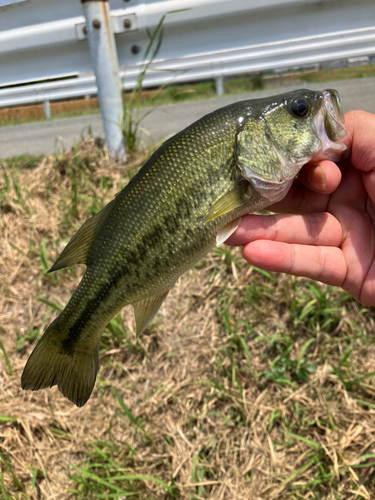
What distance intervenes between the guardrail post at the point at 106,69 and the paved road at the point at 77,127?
58 centimetres

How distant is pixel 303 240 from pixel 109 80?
8.83 ft

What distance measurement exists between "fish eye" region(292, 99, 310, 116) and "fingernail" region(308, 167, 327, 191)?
29 centimetres

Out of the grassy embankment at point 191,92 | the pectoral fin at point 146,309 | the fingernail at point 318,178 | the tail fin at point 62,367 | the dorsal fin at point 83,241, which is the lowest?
the tail fin at point 62,367

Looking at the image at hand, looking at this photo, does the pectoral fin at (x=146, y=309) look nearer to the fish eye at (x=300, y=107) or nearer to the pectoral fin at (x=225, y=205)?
the pectoral fin at (x=225, y=205)

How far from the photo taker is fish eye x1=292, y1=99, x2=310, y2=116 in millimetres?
1639

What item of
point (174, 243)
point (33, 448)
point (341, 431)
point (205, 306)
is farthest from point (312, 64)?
point (33, 448)

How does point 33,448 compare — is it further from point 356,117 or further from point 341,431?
point 356,117

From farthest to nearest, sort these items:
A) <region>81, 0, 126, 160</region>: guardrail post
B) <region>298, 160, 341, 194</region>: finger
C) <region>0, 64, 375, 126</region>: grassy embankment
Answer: <region>0, 64, 375, 126</region>: grassy embankment < <region>81, 0, 126, 160</region>: guardrail post < <region>298, 160, 341, 194</region>: finger

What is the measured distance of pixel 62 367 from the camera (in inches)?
66.1

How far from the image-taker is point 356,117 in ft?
6.29

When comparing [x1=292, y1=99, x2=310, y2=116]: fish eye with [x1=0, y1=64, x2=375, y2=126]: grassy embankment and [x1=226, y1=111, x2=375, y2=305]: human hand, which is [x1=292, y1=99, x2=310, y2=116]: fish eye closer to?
[x1=226, y1=111, x2=375, y2=305]: human hand

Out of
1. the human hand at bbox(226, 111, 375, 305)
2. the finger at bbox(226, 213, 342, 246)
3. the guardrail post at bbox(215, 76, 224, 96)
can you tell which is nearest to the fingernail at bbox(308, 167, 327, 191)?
the human hand at bbox(226, 111, 375, 305)

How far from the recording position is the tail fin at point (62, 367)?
165 cm

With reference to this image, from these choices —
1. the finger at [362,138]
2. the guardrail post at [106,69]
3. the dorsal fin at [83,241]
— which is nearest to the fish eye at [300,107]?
the finger at [362,138]
